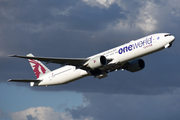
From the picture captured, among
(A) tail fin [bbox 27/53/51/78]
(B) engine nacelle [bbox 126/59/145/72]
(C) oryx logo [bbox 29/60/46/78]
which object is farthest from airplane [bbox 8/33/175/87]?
(C) oryx logo [bbox 29/60/46/78]

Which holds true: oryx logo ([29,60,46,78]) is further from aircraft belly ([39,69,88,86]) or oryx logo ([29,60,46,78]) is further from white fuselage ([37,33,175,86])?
white fuselage ([37,33,175,86])

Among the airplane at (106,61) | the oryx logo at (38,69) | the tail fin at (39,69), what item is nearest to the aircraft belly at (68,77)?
the airplane at (106,61)

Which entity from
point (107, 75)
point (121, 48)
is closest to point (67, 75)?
point (107, 75)

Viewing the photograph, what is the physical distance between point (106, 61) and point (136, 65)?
376 inches

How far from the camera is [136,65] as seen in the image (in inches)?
2431

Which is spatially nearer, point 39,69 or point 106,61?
point 106,61

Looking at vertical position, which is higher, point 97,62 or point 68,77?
point 97,62

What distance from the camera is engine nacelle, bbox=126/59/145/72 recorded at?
61.8 meters

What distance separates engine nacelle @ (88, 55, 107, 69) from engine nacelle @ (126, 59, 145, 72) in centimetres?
949

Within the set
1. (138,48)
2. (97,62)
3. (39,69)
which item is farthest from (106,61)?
(39,69)

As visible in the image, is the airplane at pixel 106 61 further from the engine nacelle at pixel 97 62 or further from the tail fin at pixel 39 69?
the tail fin at pixel 39 69

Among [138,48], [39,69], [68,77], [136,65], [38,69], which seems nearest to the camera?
[138,48]

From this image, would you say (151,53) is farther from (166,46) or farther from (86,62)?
(86,62)

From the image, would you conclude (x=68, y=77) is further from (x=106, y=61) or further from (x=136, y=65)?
(x=136, y=65)
